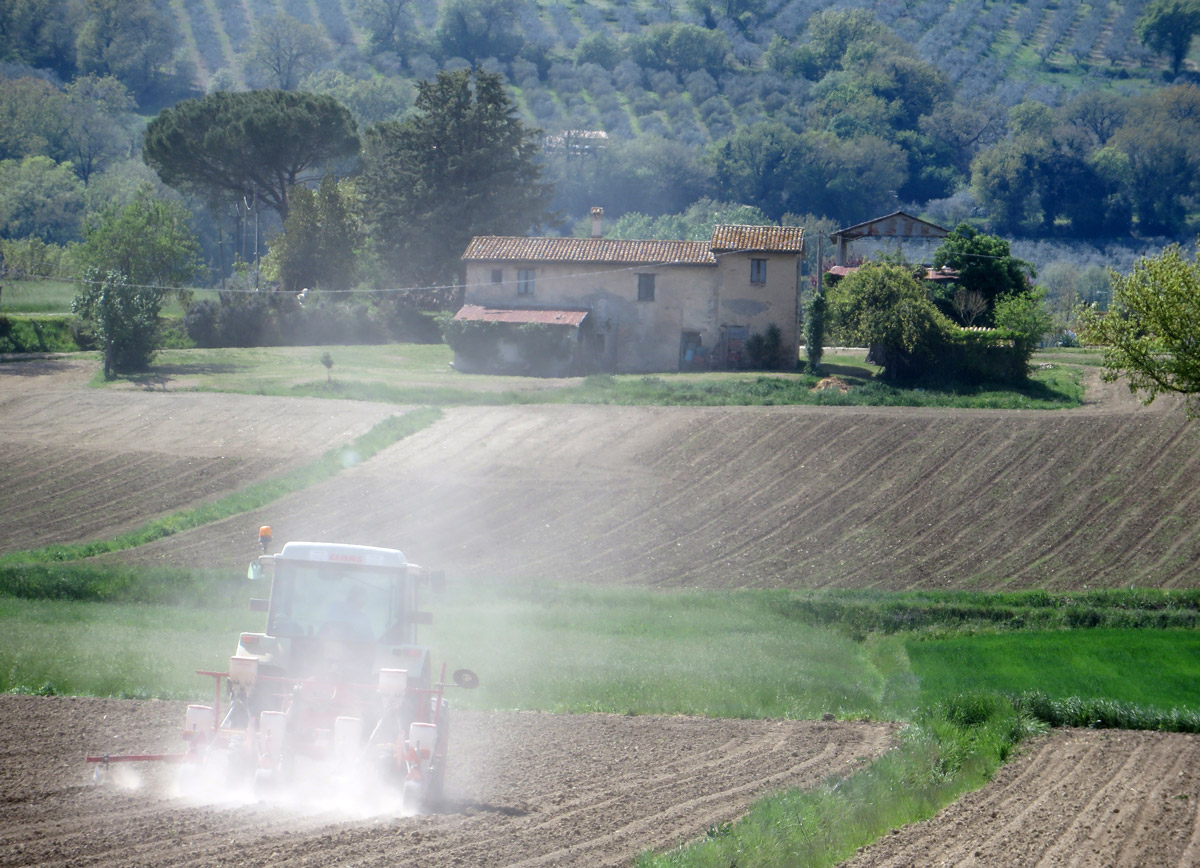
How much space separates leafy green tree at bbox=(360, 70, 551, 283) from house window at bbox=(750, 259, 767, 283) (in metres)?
27.7

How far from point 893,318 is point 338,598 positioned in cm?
4116

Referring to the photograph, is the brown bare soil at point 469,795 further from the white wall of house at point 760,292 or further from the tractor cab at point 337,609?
the white wall of house at point 760,292

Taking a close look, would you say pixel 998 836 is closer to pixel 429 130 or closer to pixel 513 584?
pixel 513 584

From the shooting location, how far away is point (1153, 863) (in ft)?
40.4

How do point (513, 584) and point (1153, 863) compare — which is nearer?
point (1153, 863)

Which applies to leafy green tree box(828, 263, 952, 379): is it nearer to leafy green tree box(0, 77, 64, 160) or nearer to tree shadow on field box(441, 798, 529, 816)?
tree shadow on field box(441, 798, 529, 816)

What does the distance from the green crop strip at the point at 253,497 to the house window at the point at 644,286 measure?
1876cm

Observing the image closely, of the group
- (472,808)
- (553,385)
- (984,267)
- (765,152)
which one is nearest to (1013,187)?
(765,152)

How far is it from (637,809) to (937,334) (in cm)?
4181

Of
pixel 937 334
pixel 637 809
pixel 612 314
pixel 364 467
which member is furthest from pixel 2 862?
pixel 612 314

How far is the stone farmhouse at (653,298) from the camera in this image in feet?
196

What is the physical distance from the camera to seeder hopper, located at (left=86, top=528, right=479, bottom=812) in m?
12.6

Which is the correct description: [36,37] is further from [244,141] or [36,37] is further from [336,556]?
[336,556]

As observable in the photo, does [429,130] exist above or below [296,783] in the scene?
above
